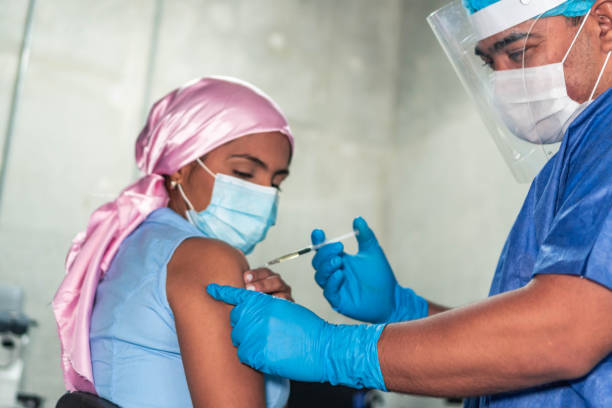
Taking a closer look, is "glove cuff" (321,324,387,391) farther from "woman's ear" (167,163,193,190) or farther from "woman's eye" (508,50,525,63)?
"woman's ear" (167,163,193,190)

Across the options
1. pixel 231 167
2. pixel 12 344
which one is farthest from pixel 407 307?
pixel 12 344

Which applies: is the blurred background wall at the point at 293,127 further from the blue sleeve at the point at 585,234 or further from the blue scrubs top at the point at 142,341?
the blue sleeve at the point at 585,234

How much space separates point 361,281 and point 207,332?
0.56 metres

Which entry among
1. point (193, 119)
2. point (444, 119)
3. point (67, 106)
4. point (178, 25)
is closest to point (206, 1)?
point (178, 25)

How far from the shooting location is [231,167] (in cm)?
143

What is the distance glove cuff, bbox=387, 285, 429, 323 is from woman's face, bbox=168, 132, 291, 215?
47cm

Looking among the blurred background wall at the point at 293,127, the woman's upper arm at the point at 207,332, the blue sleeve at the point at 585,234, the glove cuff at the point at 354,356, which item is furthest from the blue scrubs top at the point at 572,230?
the blurred background wall at the point at 293,127

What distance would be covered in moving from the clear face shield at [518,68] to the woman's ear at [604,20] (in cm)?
3

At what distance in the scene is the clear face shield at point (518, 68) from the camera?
101 cm

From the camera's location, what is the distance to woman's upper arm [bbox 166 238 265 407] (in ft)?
3.28

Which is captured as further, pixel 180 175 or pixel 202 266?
pixel 180 175

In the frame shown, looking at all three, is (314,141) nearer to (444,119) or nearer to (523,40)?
(444,119)

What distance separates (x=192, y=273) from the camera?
108cm

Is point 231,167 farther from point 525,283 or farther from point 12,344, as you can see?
point 12,344
